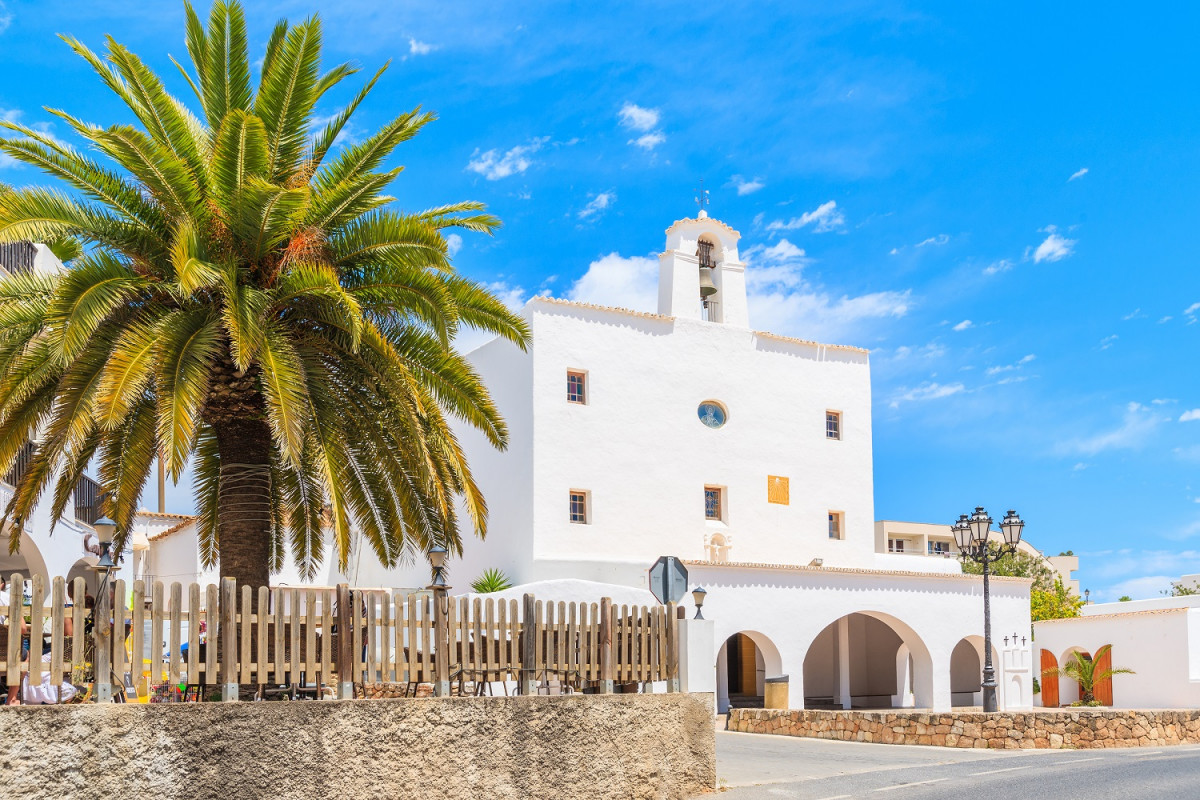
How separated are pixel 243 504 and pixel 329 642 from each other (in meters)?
3.02

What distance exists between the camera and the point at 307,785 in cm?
984

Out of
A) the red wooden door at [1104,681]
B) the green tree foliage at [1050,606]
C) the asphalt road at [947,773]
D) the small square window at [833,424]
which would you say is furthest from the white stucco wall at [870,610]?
the green tree foliage at [1050,606]

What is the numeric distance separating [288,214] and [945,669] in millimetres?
23956

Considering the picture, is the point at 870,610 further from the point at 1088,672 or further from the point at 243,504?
the point at 243,504

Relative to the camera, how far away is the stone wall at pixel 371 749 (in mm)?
8789

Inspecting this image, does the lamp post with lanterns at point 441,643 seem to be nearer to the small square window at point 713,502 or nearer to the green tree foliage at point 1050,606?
the small square window at point 713,502

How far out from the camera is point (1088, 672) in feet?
111

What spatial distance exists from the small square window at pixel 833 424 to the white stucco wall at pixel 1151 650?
10527 mm

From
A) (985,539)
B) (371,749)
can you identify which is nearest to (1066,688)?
(985,539)

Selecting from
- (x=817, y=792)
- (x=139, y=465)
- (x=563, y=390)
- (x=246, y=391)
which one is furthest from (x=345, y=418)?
(x=563, y=390)

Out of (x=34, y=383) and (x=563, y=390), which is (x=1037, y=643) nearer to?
(x=563, y=390)

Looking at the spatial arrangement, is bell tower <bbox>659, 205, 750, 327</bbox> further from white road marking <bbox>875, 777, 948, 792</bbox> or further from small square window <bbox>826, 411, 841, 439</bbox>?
white road marking <bbox>875, 777, 948, 792</bbox>

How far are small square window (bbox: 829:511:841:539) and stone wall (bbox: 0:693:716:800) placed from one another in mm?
20750

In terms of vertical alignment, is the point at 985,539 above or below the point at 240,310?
below
